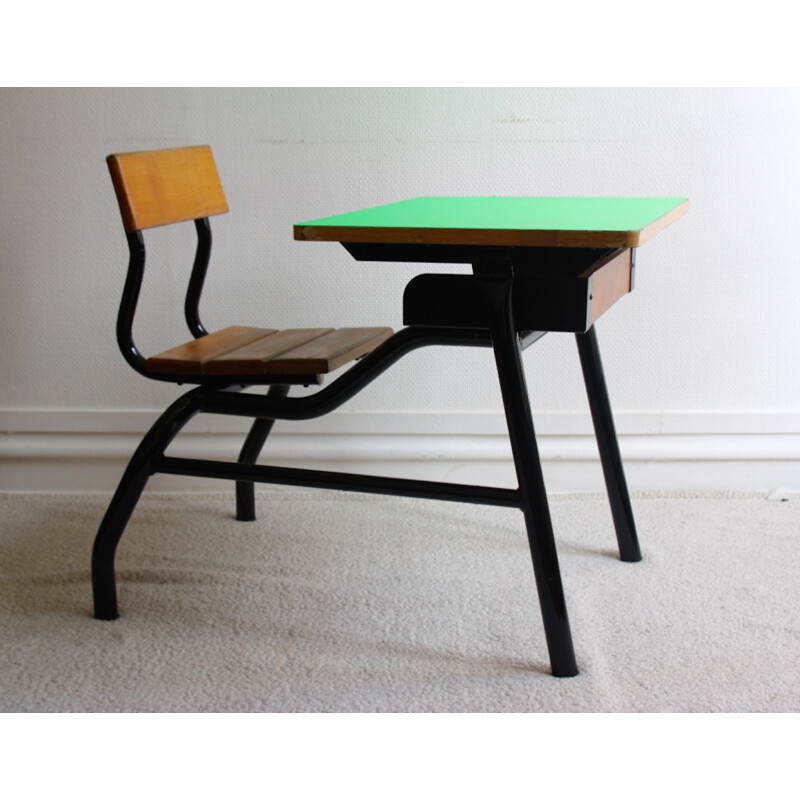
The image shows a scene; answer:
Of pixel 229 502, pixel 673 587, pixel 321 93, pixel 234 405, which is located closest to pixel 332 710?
pixel 234 405

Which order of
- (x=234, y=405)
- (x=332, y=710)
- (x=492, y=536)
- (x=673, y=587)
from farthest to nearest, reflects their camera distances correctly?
(x=492, y=536), (x=673, y=587), (x=234, y=405), (x=332, y=710)

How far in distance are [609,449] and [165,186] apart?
0.96 m

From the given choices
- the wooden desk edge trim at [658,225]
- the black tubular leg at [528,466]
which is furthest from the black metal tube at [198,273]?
the wooden desk edge trim at [658,225]

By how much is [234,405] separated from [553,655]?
649mm

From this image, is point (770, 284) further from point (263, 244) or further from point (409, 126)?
point (263, 244)

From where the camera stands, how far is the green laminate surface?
57.8 inches

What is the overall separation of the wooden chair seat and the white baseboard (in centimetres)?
48

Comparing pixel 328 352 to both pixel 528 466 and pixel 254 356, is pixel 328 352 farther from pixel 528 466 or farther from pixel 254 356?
pixel 528 466

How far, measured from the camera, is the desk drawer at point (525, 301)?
1520 mm

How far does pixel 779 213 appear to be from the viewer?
2365 millimetres

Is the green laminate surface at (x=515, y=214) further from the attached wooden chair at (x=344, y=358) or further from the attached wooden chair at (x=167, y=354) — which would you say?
the attached wooden chair at (x=167, y=354)

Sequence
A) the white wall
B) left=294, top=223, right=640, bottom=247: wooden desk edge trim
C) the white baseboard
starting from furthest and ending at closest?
the white baseboard → the white wall → left=294, top=223, right=640, bottom=247: wooden desk edge trim

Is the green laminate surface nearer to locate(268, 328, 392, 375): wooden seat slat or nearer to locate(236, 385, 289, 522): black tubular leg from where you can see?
locate(268, 328, 392, 375): wooden seat slat

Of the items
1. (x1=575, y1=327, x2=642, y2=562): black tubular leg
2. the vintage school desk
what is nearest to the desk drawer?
the vintage school desk
